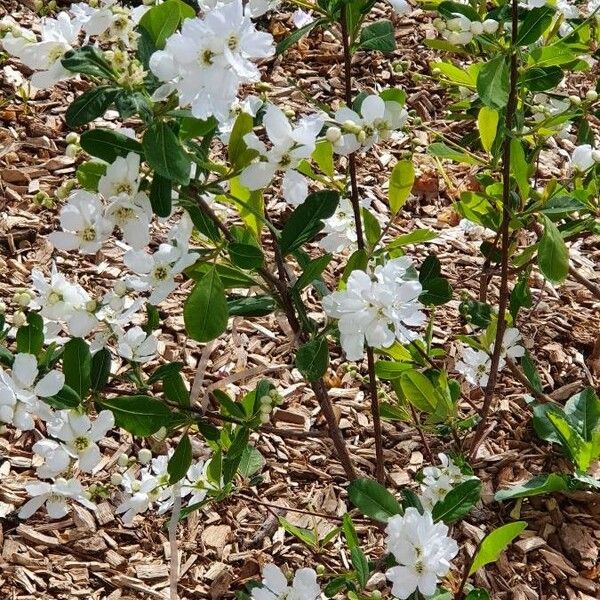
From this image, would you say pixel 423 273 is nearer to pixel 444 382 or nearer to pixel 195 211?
pixel 444 382

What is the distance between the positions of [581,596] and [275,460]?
27.2 inches

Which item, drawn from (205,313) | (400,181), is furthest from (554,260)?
(205,313)

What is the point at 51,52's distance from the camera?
112 centimetres

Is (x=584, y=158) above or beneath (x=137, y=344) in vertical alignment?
above

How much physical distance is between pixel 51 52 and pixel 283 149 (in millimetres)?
293

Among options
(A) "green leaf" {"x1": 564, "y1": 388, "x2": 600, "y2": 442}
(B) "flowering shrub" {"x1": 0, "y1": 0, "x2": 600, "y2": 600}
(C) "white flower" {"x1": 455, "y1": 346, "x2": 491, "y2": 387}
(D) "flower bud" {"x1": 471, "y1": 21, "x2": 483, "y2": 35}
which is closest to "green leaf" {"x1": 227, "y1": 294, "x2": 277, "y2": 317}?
(B) "flowering shrub" {"x1": 0, "y1": 0, "x2": 600, "y2": 600}

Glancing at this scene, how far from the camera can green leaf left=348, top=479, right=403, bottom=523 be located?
4.87 feet

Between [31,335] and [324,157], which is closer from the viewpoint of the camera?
[31,335]

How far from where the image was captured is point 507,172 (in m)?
1.51

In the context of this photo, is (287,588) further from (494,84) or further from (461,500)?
(494,84)

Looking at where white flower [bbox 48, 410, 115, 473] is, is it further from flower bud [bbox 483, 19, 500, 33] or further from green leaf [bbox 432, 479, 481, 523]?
flower bud [bbox 483, 19, 500, 33]

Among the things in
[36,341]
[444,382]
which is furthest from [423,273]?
[36,341]

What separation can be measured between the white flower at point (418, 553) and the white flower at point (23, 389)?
1.67 ft

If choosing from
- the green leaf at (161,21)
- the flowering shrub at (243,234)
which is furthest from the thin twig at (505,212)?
the green leaf at (161,21)
